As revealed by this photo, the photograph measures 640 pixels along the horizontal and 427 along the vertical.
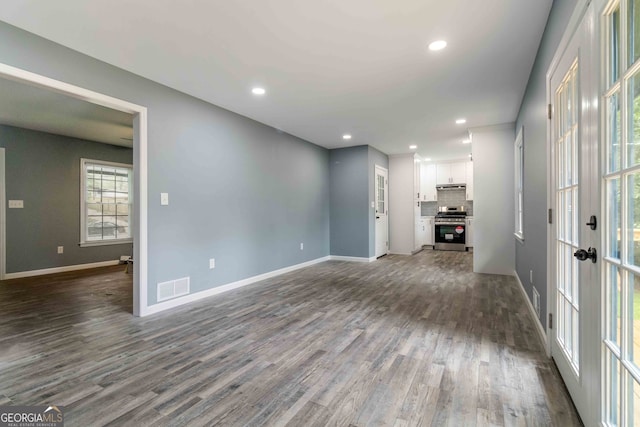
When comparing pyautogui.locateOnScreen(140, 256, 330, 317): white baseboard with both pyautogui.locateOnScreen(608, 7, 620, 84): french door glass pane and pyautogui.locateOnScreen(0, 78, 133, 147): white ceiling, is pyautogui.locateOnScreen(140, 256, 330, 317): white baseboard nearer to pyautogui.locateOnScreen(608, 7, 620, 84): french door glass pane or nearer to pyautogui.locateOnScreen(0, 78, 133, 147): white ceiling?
pyautogui.locateOnScreen(0, 78, 133, 147): white ceiling

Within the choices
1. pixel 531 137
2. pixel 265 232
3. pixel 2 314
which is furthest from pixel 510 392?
pixel 2 314

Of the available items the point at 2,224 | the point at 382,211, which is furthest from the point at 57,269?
the point at 382,211

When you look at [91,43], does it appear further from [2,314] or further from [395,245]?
[395,245]

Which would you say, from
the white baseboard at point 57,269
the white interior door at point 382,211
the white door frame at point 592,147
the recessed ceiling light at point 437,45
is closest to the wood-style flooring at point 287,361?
the white door frame at point 592,147

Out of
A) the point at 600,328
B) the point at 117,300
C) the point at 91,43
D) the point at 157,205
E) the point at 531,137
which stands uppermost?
the point at 91,43

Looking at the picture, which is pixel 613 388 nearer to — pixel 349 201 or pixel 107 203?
pixel 349 201

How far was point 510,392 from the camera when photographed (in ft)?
5.64

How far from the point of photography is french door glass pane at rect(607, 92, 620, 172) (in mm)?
1098

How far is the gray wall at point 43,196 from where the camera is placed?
4953 mm

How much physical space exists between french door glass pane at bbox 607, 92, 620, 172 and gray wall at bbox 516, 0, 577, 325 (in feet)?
2.89

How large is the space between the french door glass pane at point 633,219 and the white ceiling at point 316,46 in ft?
5.58

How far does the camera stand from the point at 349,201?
6.46 meters

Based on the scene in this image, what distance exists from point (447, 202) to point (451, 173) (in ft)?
2.95

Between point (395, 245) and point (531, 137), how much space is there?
4732 mm
